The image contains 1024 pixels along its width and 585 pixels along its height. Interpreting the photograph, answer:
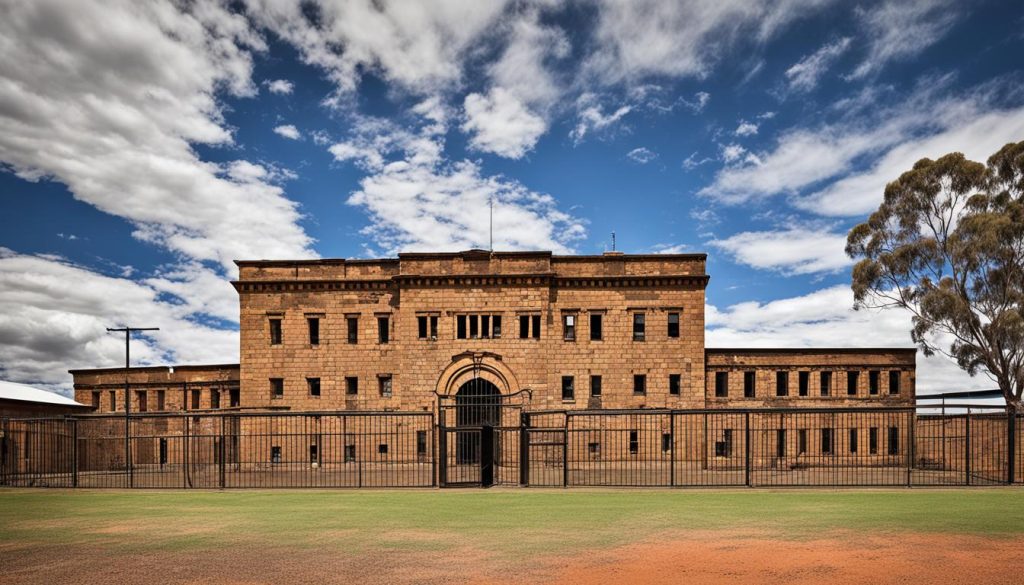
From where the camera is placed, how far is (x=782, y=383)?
35.3m

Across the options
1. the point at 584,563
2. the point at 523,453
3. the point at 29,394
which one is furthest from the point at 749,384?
the point at 29,394

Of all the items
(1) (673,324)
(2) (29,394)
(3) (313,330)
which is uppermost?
(1) (673,324)

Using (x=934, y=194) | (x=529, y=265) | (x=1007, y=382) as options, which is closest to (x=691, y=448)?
(x=529, y=265)

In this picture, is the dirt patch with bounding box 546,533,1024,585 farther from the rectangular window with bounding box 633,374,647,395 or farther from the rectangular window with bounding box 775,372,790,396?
the rectangular window with bounding box 775,372,790,396

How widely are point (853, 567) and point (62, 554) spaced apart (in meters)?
10.6

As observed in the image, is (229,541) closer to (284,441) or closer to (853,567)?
(853,567)

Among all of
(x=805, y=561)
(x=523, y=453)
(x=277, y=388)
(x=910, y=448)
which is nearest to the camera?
(x=805, y=561)

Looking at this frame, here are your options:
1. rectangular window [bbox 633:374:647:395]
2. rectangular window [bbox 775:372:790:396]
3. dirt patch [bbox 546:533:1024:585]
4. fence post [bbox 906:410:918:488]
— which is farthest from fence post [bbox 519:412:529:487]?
rectangular window [bbox 775:372:790:396]

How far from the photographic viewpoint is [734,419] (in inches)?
1288

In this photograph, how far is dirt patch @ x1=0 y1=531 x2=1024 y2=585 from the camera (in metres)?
7.66

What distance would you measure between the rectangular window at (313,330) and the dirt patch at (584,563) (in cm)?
2491

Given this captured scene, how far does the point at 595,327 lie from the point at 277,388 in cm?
1679

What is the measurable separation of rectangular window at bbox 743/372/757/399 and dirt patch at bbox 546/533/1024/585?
2563 cm

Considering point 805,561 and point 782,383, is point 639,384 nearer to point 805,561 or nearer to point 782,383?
point 782,383
